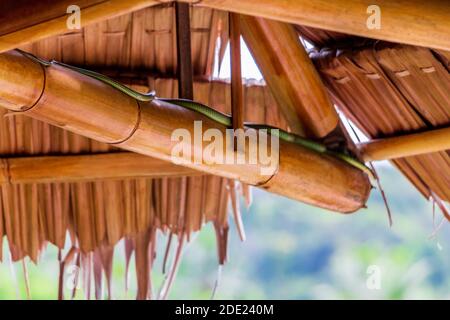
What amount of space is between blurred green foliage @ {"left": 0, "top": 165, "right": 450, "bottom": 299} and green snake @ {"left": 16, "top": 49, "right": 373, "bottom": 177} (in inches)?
315

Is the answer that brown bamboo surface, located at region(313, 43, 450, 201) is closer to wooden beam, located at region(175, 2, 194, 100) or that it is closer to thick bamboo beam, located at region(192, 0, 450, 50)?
thick bamboo beam, located at region(192, 0, 450, 50)

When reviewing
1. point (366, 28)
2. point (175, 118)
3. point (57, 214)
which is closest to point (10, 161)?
point (57, 214)

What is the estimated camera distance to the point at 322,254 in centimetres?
1074

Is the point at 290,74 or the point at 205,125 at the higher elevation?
the point at 290,74

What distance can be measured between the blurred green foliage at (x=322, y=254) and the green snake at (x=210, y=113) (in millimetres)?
8010

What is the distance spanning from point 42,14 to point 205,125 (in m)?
0.49

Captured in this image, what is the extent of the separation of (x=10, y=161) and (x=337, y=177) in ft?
3.11

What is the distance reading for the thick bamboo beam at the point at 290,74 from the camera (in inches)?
74.6

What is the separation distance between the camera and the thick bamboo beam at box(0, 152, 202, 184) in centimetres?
241

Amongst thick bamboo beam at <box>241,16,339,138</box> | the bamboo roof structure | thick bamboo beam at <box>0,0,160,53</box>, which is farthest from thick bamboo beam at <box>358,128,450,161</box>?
thick bamboo beam at <box>0,0,160,53</box>

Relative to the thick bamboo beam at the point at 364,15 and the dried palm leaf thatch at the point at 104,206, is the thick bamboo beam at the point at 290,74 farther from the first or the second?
the dried palm leaf thatch at the point at 104,206

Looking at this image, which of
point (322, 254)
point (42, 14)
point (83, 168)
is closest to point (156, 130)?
point (42, 14)

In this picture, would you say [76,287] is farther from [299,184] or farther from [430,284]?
[430,284]

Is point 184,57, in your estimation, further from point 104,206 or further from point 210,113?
point 104,206
